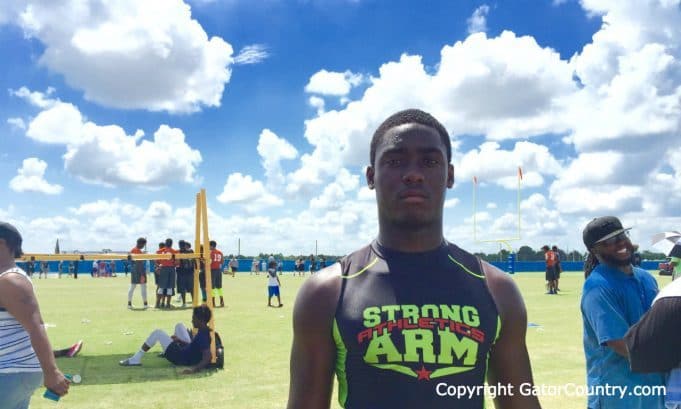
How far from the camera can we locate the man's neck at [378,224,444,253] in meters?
1.92

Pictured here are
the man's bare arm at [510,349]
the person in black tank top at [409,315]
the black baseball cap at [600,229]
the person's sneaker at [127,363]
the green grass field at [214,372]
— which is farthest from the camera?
the person's sneaker at [127,363]

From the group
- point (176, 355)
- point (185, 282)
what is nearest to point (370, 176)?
point (176, 355)

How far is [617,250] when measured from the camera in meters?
3.54

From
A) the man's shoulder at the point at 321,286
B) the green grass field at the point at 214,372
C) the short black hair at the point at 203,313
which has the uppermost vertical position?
the man's shoulder at the point at 321,286

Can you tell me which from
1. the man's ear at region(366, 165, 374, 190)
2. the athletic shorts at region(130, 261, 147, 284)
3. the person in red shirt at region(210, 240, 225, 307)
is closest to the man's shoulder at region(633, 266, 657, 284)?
the man's ear at region(366, 165, 374, 190)

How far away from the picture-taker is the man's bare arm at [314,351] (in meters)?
1.82

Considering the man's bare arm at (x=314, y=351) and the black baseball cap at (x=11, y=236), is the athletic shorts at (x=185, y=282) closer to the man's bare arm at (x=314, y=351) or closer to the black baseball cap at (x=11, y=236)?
the black baseball cap at (x=11, y=236)

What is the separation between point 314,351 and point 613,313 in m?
2.30

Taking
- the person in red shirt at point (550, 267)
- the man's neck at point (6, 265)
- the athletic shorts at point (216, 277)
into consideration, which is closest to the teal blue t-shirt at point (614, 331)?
the man's neck at point (6, 265)

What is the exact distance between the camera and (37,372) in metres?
3.58

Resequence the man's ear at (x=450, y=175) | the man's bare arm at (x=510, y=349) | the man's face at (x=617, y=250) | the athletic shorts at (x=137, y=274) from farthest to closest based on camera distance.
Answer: the athletic shorts at (x=137, y=274), the man's face at (x=617, y=250), the man's ear at (x=450, y=175), the man's bare arm at (x=510, y=349)

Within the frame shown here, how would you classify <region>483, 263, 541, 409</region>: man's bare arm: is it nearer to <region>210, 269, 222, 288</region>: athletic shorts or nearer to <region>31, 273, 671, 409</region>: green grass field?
<region>31, 273, 671, 409</region>: green grass field

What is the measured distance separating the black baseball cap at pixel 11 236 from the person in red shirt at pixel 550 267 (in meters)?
19.3

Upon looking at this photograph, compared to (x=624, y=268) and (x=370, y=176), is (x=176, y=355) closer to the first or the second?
(x=624, y=268)
